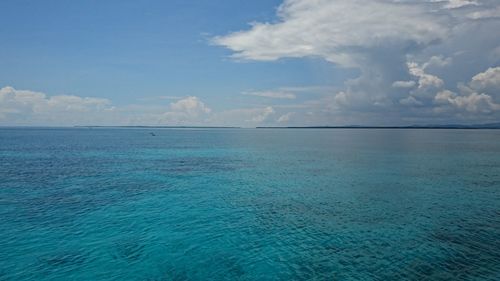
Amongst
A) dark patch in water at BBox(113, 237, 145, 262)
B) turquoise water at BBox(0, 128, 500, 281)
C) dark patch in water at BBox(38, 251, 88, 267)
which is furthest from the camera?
dark patch in water at BBox(113, 237, 145, 262)

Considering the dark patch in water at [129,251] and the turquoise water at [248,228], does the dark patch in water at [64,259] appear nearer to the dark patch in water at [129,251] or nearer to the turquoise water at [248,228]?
the turquoise water at [248,228]

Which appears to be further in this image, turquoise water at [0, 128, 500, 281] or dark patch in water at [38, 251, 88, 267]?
dark patch in water at [38, 251, 88, 267]

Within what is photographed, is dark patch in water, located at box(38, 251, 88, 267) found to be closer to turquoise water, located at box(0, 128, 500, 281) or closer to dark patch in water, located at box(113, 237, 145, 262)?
turquoise water, located at box(0, 128, 500, 281)

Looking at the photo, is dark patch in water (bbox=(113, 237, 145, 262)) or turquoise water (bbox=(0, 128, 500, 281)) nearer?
turquoise water (bbox=(0, 128, 500, 281))

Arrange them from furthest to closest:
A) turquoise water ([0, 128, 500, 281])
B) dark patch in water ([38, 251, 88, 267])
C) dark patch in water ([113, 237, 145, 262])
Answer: dark patch in water ([113, 237, 145, 262]) < dark patch in water ([38, 251, 88, 267]) < turquoise water ([0, 128, 500, 281])

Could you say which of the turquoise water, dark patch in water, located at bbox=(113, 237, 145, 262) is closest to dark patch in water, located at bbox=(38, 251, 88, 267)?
the turquoise water

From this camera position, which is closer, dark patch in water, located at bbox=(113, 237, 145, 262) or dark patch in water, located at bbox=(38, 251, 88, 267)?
dark patch in water, located at bbox=(38, 251, 88, 267)

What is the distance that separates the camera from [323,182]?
5525 centimetres

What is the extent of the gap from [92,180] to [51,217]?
22738 millimetres

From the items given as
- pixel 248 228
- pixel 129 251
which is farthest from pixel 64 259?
pixel 248 228

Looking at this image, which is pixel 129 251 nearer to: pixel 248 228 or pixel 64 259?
pixel 64 259

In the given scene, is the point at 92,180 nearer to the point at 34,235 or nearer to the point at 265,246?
the point at 34,235

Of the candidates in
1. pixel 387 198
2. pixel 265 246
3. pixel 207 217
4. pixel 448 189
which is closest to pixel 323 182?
pixel 387 198

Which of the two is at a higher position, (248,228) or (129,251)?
(248,228)
